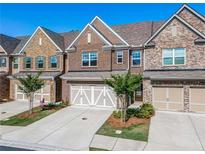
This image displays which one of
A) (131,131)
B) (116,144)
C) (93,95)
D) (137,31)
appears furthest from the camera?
(137,31)

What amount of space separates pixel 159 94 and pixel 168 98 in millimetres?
901

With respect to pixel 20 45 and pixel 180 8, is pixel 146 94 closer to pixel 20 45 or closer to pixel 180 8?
pixel 180 8

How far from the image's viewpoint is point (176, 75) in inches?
739

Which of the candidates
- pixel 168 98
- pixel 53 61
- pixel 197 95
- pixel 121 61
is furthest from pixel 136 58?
pixel 53 61

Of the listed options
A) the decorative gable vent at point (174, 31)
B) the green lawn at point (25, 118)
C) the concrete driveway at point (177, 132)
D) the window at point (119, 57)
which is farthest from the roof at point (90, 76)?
the concrete driveway at point (177, 132)

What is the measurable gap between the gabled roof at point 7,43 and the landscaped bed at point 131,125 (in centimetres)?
2052

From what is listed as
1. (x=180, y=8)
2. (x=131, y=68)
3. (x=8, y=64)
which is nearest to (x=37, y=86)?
(x=131, y=68)

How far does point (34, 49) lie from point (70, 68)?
21.2 feet

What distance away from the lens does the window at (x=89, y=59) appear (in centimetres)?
2348

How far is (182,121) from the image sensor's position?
16156 mm

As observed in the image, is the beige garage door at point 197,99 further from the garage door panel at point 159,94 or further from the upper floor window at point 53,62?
the upper floor window at point 53,62

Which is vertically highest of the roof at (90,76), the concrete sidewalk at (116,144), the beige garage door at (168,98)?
the roof at (90,76)

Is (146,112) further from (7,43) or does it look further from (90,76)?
(7,43)

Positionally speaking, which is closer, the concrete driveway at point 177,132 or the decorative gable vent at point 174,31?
the concrete driveway at point 177,132
